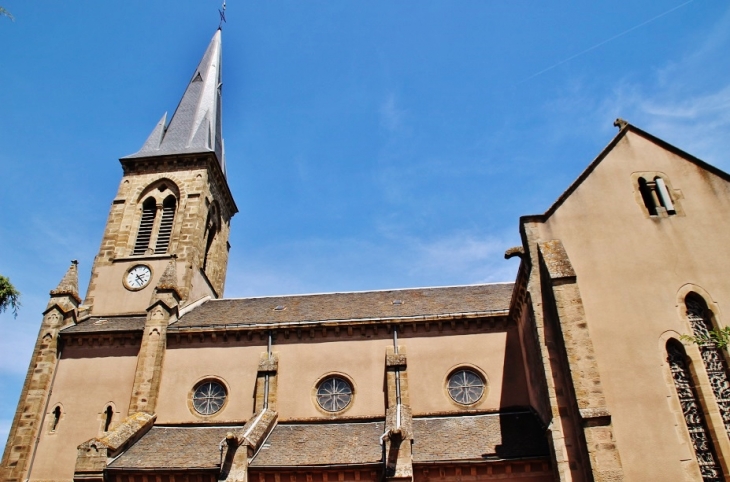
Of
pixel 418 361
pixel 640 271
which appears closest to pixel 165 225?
pixel 418 361

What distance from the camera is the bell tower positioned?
24.0 meters

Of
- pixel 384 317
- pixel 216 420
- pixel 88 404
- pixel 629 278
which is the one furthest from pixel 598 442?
pixel 88 404

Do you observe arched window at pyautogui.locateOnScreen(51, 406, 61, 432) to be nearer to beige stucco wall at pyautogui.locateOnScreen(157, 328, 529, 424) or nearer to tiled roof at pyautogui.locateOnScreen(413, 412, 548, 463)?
beige stucco wall at pyautogui.locateOnScreen(157, 328, 529, 424)

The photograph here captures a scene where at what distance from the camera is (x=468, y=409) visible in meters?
17.9

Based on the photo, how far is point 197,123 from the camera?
30.7m

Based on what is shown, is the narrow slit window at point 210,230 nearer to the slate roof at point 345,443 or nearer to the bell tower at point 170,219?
the bell tower at point 170,219

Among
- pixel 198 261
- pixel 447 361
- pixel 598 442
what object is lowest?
pixel 598 442

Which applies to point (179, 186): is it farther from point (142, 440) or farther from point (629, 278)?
point (629, 278)

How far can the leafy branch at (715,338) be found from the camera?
11.1 meters

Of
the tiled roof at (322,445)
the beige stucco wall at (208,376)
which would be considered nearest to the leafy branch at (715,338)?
the tiled roof at (322,445)

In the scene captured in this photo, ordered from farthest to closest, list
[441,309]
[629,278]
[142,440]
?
[441,309] → [142,440] → [629,278]

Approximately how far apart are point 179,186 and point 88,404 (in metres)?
12.0

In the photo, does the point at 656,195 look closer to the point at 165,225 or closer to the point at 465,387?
the point at 465,387

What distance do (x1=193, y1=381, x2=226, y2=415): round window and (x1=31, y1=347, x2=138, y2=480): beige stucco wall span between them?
8.39 ft
